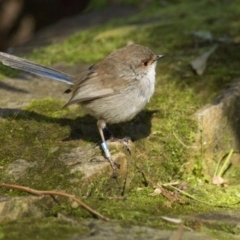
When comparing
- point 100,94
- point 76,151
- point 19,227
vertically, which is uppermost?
point 100,94

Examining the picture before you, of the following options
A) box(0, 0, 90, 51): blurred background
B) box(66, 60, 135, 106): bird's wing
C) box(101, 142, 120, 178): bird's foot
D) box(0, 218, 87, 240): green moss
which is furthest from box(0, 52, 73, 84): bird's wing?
box(0, 0, 90, 51): blurred background

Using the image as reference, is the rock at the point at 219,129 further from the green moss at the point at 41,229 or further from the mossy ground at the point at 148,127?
the green moss at the point at 41,229

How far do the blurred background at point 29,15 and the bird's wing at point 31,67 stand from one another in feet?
23.3

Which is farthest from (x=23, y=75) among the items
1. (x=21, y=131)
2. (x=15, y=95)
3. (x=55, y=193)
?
(x=55, y=193)

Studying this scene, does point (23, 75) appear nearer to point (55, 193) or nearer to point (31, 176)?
point (31, 176)

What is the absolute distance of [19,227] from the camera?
3.75 m

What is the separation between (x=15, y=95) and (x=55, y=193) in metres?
2.13

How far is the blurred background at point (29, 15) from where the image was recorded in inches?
494

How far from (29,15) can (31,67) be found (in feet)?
24.7

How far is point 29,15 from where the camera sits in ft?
42.1

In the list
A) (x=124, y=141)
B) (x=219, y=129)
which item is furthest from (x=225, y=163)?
(x=124, y=141)

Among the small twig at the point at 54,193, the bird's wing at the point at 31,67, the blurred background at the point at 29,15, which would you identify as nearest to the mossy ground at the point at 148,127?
the small twig at the point at 54,193

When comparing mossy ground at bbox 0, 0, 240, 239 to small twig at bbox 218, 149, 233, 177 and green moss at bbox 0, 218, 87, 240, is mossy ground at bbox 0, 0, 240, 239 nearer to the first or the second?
green moss at bbox 0, 218, 87, 240

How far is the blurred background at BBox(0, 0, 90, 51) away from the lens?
12.6 m
